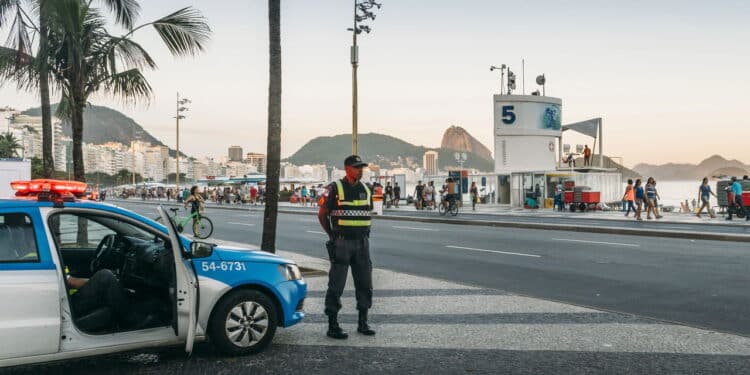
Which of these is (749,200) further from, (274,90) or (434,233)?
(274,90)

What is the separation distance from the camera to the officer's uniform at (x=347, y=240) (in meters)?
6.03

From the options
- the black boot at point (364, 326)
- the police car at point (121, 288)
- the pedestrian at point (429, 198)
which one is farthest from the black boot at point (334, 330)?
the pedestrian at point (429, 198)

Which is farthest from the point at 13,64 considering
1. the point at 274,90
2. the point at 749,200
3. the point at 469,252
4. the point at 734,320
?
the point at 749,200

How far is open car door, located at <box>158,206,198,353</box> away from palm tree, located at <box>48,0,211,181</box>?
6010 mm

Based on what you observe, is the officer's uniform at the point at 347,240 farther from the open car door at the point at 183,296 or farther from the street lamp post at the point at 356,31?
the street lamp post at the point at 356,31

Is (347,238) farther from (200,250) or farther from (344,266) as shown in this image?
(200,250)

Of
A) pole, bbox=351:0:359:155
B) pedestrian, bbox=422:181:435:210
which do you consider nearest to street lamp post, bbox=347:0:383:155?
pole, bbox=351:0:359:155

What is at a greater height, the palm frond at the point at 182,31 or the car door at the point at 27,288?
the palm frond at the point at 182,31

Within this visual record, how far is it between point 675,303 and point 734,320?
1.03 metres

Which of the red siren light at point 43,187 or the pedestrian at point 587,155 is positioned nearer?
the red siren light at point 43,187

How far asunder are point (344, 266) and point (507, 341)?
5.73 ft

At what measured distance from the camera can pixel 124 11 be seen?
1098 cm

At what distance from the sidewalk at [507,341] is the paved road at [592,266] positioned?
3.07 feet

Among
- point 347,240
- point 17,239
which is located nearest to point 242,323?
point 347,240
